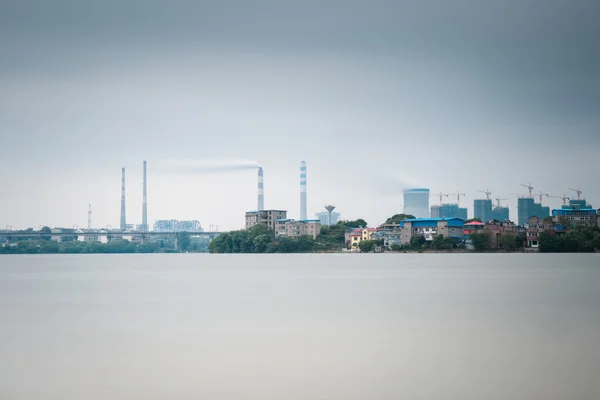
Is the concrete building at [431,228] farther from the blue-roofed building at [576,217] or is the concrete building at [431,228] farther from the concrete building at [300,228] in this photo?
the concrete building at [300,228]

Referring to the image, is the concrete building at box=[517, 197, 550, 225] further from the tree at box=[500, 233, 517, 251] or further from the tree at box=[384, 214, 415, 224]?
the tree at box=[500, 233, 517, 251]

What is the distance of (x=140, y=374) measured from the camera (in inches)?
512

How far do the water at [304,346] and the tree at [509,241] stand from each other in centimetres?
7622

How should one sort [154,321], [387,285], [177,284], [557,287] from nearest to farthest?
1. [154,321]
2. [557,287]
3. [387,285]
4. [177,284]

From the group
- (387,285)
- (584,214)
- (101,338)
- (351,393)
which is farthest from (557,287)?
(584,214)

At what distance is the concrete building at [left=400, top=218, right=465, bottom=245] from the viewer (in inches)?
4269

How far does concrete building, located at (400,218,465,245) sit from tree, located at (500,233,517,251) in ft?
22.1

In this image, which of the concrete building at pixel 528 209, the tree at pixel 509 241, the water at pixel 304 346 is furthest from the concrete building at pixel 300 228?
the water at pixel 304 346

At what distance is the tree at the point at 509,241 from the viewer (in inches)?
4124

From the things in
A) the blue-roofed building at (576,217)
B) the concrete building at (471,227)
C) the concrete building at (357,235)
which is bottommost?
the concrete building at (357,235)

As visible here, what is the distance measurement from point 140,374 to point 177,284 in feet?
88.3

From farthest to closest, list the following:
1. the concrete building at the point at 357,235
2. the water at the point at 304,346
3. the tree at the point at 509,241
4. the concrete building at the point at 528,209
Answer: the concrete building at the point at 528,209 → the concrete building at the point at 357,235 → the tree at the point at 509,241 → the water at the point at 304,346

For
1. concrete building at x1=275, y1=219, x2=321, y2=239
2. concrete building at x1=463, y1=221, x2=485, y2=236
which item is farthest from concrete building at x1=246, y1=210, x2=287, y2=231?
concrete building at x1=463, y1=221, x2=485, y2=236

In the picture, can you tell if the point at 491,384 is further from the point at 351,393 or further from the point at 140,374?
the point at 140,374
